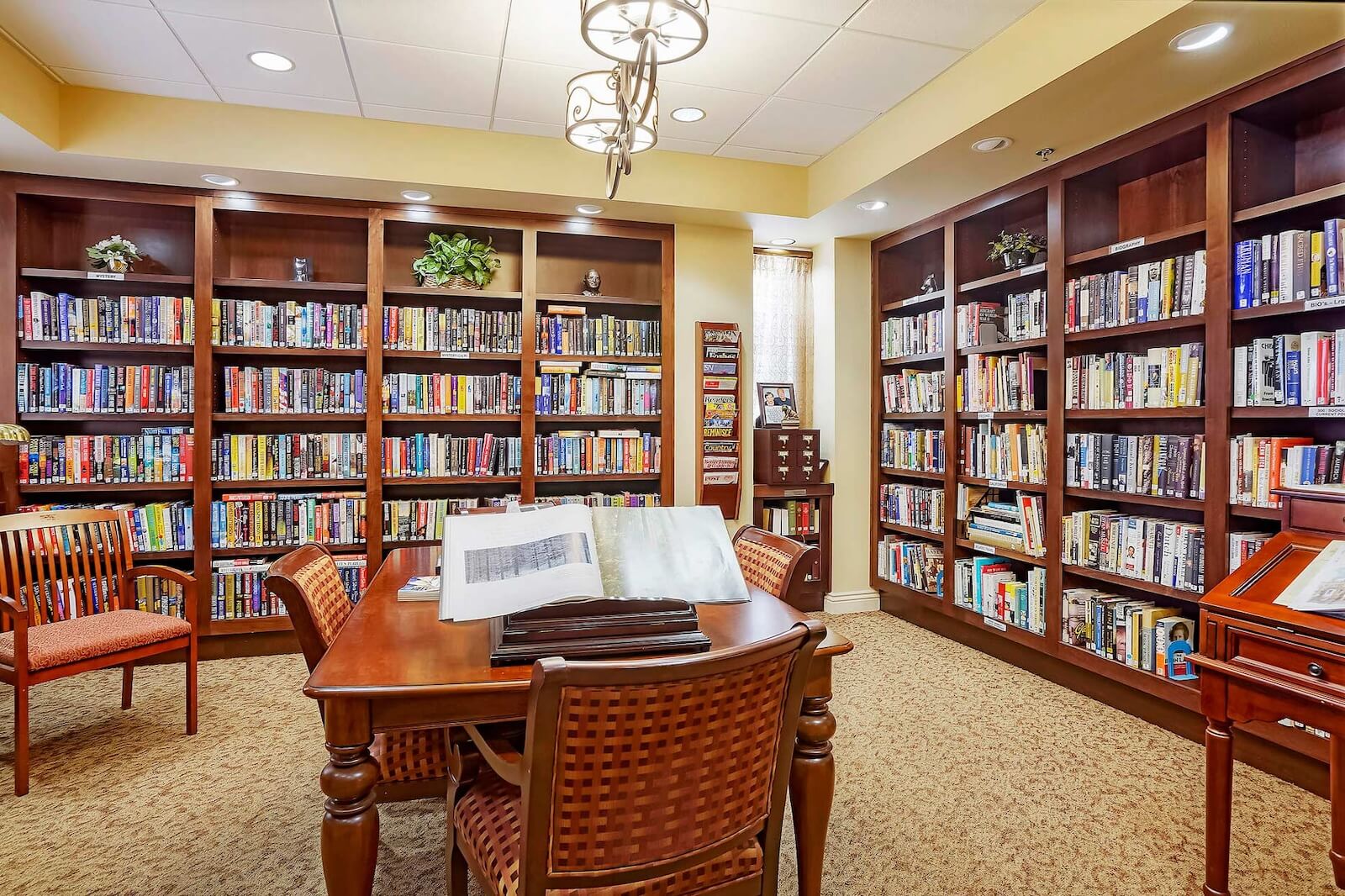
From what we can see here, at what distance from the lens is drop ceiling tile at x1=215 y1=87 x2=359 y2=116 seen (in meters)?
3.30

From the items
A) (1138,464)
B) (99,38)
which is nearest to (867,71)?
(1138,464)

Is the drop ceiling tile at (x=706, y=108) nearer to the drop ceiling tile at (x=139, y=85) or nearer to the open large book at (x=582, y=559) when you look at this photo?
the drop ceiling tile at (x=139, y=85)

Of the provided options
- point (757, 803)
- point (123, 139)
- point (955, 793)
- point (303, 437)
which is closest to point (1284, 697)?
point (955, 793)

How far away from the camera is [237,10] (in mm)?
2613

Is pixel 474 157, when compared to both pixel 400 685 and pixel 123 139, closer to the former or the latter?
pixel 123 139

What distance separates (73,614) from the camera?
3273mm

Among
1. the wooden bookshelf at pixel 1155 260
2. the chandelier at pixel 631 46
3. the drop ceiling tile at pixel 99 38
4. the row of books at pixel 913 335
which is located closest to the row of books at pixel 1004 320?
the wooden bookshelf at pixel 1155 260

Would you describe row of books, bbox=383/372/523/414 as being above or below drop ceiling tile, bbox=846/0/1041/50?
below

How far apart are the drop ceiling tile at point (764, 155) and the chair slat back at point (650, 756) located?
346 centimetres

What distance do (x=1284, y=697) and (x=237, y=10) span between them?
12.6ft

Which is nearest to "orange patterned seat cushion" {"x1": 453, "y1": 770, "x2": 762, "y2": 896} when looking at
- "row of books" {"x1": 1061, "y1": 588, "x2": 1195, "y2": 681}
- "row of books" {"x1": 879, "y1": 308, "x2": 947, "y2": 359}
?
"row of books" {"x1": 1061, "y1": 588, "x2": 1195, "y2": 681}

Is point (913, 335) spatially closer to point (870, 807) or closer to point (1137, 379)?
point (1137, 379)

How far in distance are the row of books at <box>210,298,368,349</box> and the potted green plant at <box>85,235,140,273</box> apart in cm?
45

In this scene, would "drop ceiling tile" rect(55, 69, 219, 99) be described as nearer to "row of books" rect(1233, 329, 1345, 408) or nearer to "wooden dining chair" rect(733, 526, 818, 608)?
"wooden dining chair" rect(733, 526, 818, 608)
